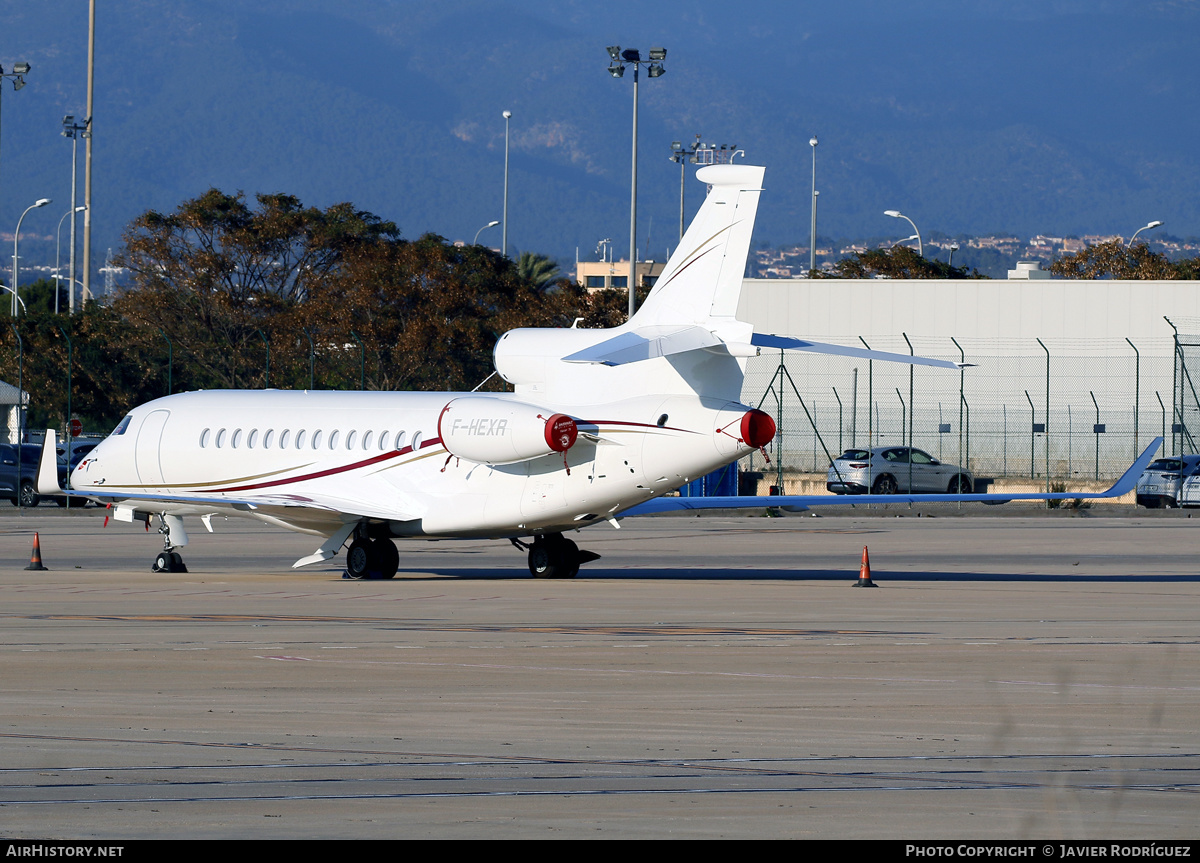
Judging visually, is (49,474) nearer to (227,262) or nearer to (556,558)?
(556,558)

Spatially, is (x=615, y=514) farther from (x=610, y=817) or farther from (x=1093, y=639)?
(x=610, y=817)

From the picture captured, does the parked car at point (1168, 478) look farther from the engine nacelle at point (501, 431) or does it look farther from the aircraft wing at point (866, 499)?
the engine nacelle at point (501, 431)

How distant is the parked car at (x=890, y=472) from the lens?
50.8 metres

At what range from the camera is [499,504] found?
24.8 metres

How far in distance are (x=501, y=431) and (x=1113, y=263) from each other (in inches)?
2934

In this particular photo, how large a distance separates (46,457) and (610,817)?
2199 cm

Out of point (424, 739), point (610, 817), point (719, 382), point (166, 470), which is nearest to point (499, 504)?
point (719, 382)

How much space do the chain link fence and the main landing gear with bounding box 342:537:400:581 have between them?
1007 inches

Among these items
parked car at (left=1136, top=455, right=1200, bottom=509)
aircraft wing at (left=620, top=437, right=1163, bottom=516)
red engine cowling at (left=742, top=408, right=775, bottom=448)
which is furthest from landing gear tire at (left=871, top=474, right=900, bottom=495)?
red engine cowling at (left=742, top=408, right=775, bottom=448)

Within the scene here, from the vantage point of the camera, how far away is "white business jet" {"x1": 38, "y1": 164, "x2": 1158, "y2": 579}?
22766 millimetres

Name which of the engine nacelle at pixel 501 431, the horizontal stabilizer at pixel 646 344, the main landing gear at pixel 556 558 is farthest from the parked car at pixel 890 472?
the horizontal stabilizer at pixel 646 344

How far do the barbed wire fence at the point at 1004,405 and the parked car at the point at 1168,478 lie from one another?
5.95 feet

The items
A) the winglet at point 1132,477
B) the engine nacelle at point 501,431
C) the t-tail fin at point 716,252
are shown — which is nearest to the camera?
the t-tail fin at point 716,252

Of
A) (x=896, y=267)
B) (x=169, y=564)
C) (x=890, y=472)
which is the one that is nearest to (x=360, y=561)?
(x=169, y=564)
